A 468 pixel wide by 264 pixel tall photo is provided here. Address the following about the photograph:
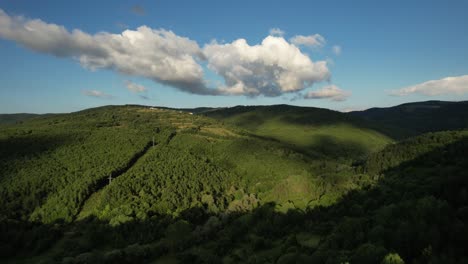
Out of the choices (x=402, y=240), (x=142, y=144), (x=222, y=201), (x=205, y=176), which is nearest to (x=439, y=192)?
(x=402, y=240)

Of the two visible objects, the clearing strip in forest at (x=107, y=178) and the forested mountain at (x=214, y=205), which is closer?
the forested mountain at (x=214, y=205)

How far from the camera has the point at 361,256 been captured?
46.7 meters

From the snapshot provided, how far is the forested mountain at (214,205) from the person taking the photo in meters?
59.7

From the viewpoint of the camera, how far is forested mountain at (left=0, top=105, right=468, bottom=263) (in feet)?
196

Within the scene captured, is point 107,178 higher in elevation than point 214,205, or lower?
higher

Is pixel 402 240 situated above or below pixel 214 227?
above

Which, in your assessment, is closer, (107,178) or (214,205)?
(214,205)

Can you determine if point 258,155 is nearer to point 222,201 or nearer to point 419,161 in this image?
point 222,201

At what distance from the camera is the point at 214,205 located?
13238 cm

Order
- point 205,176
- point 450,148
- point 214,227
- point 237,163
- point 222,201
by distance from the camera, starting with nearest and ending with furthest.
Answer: point 214,227
point 450,148
point 222,201
point 205,176
point 237,163

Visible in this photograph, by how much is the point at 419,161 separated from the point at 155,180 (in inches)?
4332

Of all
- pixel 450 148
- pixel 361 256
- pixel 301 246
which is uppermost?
pixel 450 148

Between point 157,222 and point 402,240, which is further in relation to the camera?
point 157,222

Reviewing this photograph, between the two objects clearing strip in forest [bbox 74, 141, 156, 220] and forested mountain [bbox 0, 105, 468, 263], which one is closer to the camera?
forested mountain [bbox 0, 105, 468, 263]
